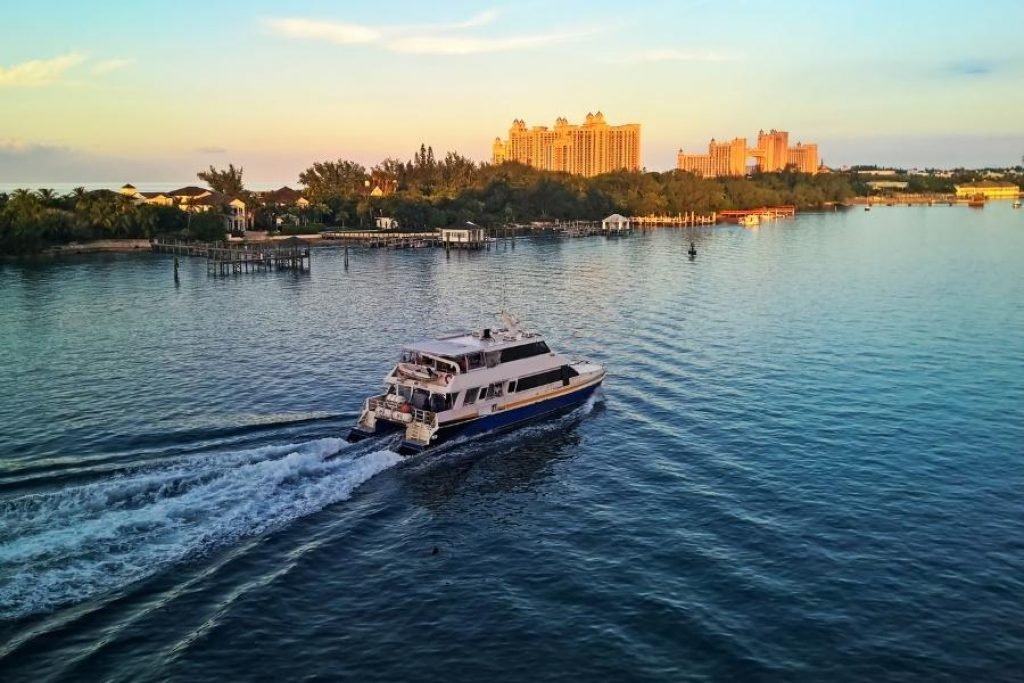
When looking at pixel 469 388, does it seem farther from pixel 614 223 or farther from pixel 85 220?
pixel 614 223

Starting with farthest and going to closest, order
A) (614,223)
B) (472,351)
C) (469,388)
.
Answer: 1. (614,223)
2. (472,351)
3. (469,388)

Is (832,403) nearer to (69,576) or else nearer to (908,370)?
(908,370)

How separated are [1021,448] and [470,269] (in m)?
87.1

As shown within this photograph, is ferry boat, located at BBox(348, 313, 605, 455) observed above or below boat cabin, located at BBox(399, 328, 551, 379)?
below

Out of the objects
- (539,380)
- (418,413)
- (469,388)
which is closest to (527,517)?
(418,413)

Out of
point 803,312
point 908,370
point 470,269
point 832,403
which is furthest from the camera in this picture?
point 470,269

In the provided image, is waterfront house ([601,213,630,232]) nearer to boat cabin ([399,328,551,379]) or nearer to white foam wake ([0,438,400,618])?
boat cabin ([399,328,551,379])

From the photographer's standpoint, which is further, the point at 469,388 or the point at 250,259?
the point at 250,259

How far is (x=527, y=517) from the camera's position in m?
31.1

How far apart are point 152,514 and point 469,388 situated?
15.6 metres

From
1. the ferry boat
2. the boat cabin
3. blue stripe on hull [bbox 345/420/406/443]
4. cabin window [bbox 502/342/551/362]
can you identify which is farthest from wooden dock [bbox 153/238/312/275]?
blue stripe on hull [bbox 345/420/406/443]

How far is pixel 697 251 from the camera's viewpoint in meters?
148

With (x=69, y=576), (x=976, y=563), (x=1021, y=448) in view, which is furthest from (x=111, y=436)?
(x=1021, y=448)

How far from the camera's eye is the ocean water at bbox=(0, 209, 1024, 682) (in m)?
22.3
